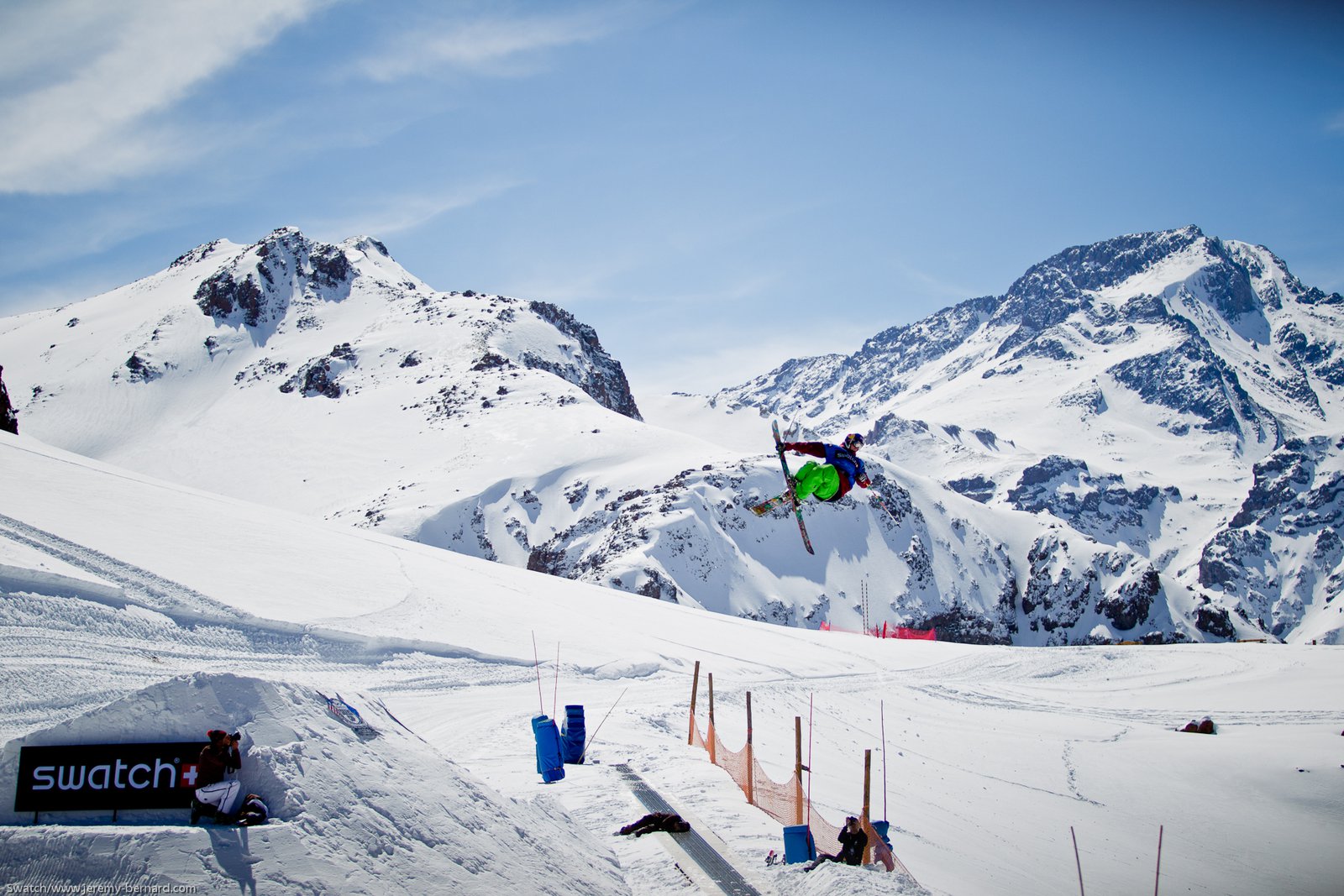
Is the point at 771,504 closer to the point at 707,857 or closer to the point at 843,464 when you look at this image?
the point at 843,464

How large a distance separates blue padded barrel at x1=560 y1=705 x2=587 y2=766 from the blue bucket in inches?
191

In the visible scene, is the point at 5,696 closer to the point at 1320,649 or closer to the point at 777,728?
the point at 777,728

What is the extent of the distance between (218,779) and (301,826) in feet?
2.98

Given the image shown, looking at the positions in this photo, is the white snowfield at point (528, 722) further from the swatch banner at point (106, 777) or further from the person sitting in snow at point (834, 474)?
the person sitting in snow at point (834, 474)

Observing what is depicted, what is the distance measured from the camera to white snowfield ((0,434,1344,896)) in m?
8.66

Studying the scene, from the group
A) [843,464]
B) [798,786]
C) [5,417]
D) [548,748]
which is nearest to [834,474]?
[843,464]

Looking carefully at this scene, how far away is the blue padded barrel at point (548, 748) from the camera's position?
546 inches

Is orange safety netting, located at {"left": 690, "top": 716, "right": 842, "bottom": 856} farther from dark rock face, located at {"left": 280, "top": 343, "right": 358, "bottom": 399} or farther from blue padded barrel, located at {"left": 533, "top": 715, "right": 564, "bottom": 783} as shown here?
dark rock face, located at {"left": 280, "top": 343, "right": 358, "bottom": 399}

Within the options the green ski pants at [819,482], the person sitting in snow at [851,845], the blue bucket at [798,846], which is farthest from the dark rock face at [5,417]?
the person sitting in snow at [851,845]

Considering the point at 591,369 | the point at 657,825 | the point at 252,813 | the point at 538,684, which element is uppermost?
the point at 591,369

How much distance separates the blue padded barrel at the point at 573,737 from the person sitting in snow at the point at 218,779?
6.94 metres

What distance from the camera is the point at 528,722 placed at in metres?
17.8

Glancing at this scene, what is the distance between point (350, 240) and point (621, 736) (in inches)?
7022

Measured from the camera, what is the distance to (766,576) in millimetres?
81625
